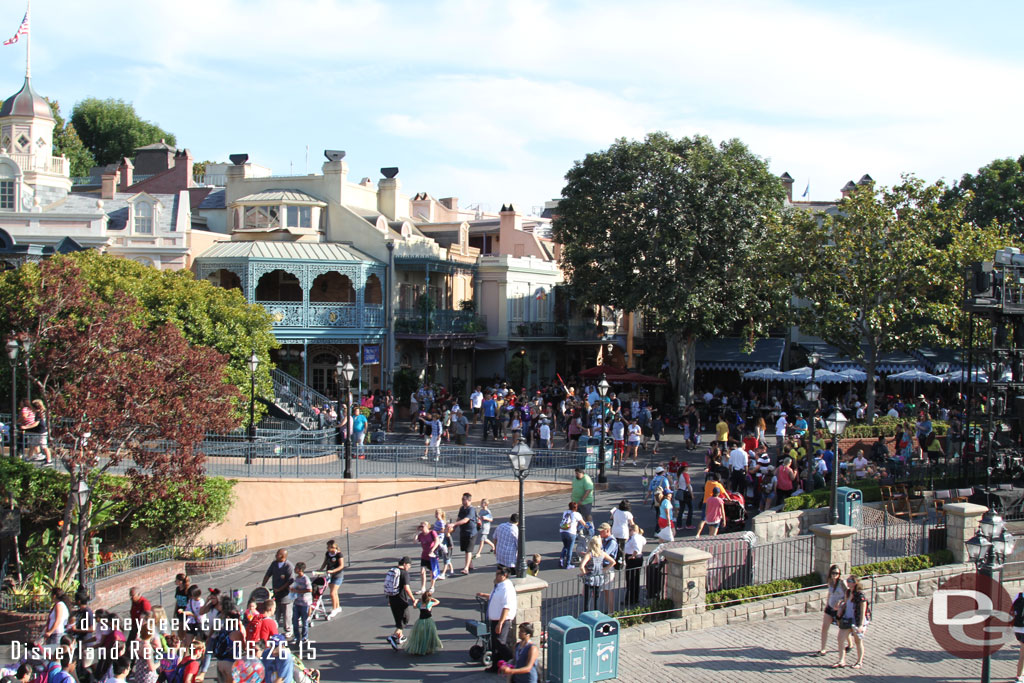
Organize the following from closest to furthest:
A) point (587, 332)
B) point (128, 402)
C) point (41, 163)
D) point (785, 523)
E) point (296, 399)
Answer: point (128, 402)
point (785, 523)
point (296, 399)
point (41, 163)
point (587, 332)

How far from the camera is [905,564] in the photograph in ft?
54.0

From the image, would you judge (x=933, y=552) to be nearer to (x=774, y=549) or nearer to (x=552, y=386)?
(x=774, y=549)

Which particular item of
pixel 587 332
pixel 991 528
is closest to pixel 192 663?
pixel 991 528

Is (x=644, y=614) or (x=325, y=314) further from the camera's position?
(x=325, y=314)

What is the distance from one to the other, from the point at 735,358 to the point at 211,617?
101 feet

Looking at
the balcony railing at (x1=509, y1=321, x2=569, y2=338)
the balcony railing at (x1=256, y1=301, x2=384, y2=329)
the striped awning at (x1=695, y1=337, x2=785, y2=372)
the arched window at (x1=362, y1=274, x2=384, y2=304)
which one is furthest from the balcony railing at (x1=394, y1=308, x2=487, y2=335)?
the striped awning at (x1=695, y1=337, x2=785, y2=372)

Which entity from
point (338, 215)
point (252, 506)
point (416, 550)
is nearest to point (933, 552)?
point (416, 550)

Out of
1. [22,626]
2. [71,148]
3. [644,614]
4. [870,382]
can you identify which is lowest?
[22,626]

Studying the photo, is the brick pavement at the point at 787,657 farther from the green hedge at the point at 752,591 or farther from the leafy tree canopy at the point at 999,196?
the leafy tree canopy at the point at 999,196

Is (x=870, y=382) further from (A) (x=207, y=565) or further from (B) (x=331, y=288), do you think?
(B) (x=331, y=288)

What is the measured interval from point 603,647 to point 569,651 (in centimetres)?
53

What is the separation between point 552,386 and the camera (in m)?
38.2

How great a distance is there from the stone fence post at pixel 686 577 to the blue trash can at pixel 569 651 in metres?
2.69

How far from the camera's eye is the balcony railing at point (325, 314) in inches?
1305
